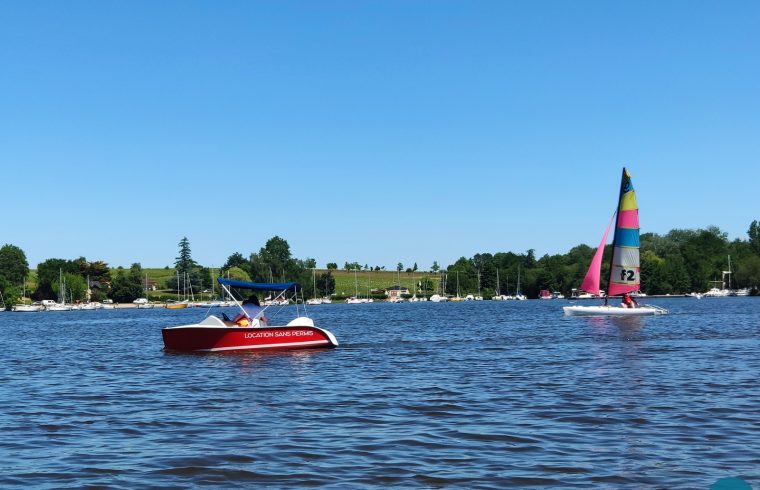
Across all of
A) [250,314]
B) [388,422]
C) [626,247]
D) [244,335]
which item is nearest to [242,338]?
[244,335]

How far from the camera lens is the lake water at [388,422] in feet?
49.3

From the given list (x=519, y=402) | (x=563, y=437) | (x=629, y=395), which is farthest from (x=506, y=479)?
(x=629, y=395)

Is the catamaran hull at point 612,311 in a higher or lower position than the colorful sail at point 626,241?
lower

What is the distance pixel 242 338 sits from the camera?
143 ft

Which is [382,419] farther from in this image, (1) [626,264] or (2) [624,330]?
(1) [626,264]

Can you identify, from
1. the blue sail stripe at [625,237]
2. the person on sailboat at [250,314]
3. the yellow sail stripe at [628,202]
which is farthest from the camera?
the blue sail stripe at [625,237]

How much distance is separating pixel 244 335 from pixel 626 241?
51062mm

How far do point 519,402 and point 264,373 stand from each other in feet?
43.7

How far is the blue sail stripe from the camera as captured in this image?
83188 mm

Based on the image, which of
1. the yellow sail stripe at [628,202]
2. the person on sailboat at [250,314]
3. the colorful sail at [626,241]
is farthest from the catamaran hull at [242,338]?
the yellow sail stripe at [628,202]

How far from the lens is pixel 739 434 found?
1806 cm

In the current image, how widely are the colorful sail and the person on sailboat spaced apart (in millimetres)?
47760

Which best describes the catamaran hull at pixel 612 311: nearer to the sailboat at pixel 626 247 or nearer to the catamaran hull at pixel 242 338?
the sailboat at pixel 626 247

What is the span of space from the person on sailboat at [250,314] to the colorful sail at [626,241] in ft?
157
